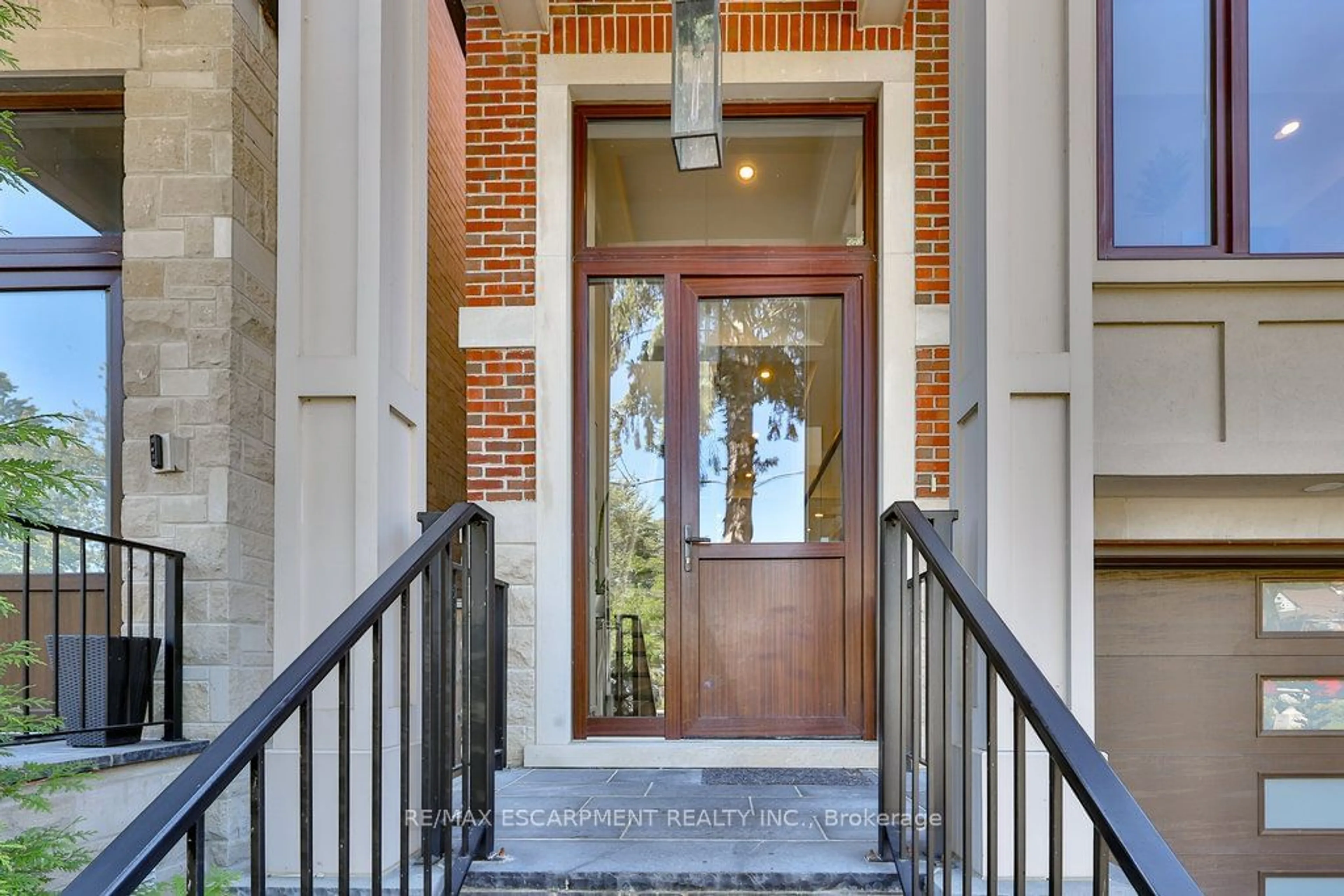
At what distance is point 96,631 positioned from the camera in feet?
11.4

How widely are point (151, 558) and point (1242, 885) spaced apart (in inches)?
164

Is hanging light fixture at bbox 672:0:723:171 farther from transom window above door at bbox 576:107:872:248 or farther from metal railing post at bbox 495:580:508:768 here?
metal railing post at bbox 495:580:508:768

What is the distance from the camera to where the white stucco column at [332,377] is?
7.34 feet

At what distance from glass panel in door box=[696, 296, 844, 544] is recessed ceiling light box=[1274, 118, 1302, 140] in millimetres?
1642

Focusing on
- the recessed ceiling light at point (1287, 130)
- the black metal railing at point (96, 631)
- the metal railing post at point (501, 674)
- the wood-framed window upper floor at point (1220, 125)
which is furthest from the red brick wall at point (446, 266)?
the recessed ceiling light at point (1287, 130)

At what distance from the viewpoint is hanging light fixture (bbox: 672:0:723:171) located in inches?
104

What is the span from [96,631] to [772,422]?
2.72 m

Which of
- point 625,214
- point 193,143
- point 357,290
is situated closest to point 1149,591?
point 625,214

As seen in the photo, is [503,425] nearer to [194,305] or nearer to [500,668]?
[500,668]

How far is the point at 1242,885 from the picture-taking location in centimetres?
364

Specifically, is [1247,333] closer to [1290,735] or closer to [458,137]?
[1290,735]

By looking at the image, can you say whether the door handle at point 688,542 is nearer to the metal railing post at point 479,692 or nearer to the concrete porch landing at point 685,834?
the concrete porch landing at point 685,834

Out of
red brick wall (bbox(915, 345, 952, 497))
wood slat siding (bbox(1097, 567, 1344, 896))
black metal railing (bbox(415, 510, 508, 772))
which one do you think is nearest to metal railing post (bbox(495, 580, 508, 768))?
black metal railing (bbox(415, 510, 508, 772))

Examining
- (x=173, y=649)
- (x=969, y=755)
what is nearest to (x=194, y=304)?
(x=173, y=649)
